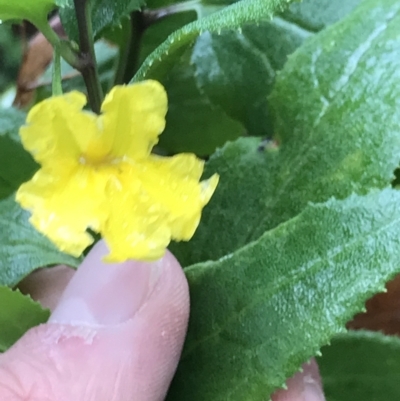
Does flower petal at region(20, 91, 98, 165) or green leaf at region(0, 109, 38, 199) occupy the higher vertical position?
flower petal at region(20, 91, 98, 165)

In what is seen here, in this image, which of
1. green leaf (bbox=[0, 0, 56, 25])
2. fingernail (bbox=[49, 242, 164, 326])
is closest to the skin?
fingernail (bbox=[49, 242, 164, 326])

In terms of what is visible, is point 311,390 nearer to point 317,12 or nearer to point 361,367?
point 361,367

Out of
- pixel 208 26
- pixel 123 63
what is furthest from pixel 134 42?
pixel 208 26

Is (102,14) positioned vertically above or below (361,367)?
above

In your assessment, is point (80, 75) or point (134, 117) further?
point (80, 75)

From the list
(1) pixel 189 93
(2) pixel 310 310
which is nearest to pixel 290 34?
(1) pixel 189 93

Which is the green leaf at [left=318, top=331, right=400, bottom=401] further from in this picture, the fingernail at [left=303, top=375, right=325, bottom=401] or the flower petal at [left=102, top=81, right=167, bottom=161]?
the flower petal at [left=102, top=81, right=167, bottom=161]

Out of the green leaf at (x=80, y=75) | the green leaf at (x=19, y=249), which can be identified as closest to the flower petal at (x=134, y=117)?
the green leaf at (x=19, y=249)
